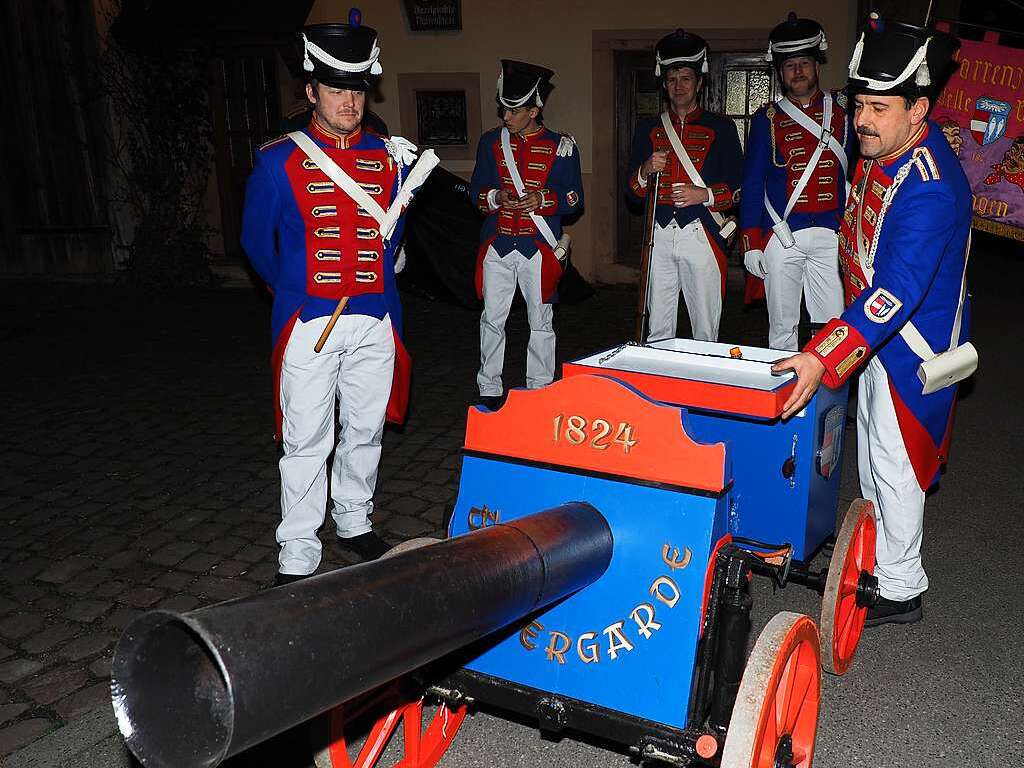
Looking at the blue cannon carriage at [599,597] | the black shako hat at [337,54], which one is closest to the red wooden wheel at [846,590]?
the blue cannon carriage at [599,597]

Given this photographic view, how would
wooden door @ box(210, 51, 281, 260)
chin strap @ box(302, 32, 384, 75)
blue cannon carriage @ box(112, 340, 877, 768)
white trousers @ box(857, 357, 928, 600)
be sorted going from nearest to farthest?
blue cannon carriage @ box(112, 340, 877, 768), white trousers @ box(857, 357, 928, 600), chin strap @ box(302, 32, 384, 75), wooden door @ box(210, 51, 281, 260)

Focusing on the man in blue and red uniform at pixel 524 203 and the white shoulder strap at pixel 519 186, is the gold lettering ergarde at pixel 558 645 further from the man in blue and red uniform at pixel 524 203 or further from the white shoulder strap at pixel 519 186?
the white shoulder strap at pixel 519 186

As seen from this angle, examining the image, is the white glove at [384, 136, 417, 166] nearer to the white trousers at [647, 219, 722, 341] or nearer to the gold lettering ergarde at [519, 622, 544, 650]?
the gold lettering ergarde at [519, 622, 544, 650]

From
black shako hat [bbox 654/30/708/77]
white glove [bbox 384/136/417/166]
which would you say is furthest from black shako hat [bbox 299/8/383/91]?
black shako hat [bbox 654/30/708/77]

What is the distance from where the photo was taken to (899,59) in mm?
3219

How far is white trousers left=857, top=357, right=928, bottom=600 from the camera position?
3.63m

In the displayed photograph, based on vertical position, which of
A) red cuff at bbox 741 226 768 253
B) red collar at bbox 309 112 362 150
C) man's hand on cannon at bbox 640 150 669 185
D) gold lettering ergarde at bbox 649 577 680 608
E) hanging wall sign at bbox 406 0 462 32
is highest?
hanging wall sign at bbox 406 0 462 32

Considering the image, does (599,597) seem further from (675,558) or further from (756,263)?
(756,263)

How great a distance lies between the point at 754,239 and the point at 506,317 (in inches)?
68.7

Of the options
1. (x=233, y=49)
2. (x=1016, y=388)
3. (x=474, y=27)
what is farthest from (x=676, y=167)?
(x=233, y=49)

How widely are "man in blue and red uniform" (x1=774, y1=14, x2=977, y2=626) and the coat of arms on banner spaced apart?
1.39 ft

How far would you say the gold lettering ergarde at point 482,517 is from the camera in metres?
2.78

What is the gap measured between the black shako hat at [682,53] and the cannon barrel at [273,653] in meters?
5.11

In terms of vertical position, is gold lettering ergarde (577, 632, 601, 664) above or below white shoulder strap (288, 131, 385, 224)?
below
